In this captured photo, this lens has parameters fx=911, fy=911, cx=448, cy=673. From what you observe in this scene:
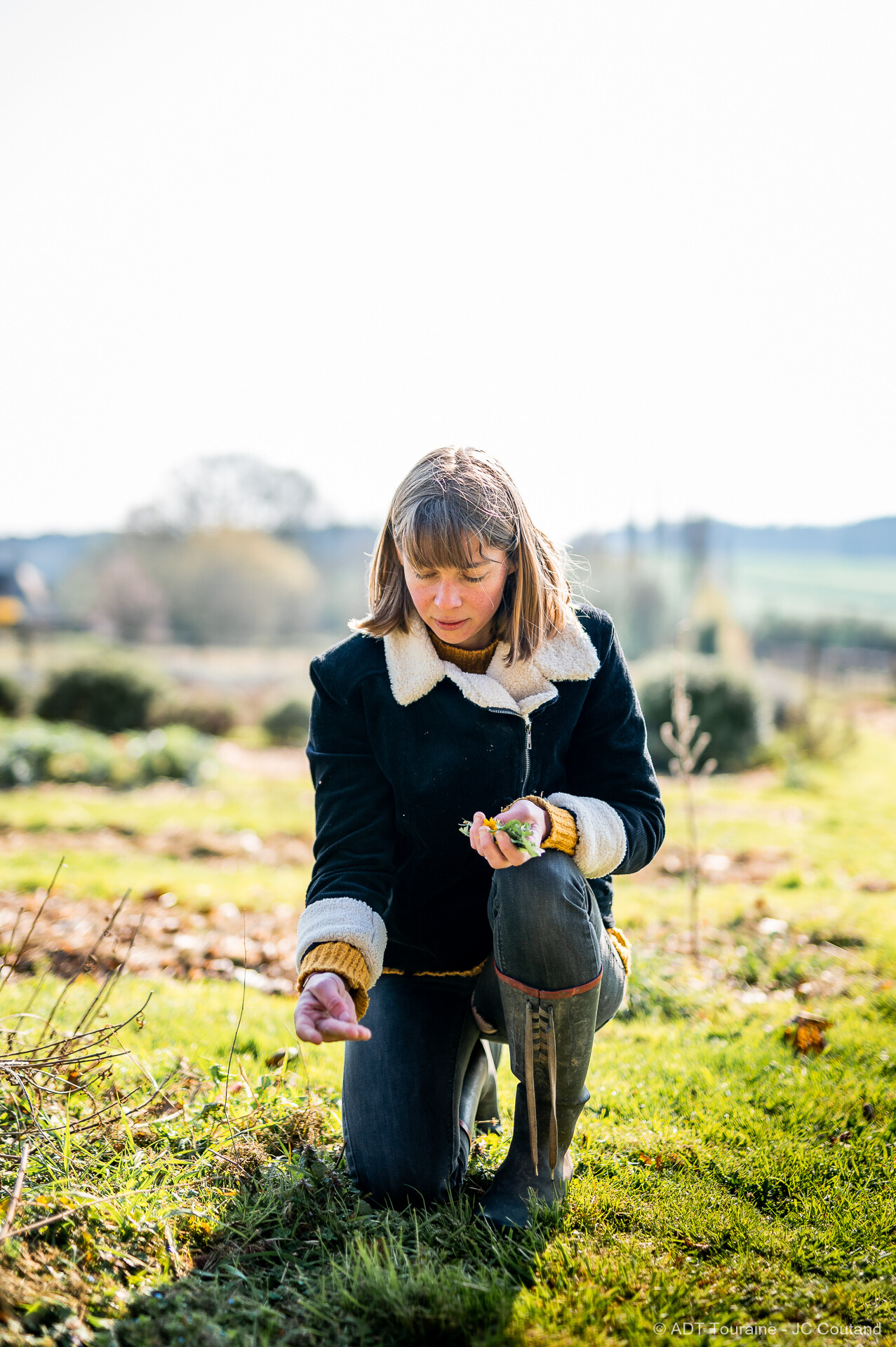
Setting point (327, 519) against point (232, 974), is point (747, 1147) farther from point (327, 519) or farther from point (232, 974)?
point (327, 519)

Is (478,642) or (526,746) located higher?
(478,642)

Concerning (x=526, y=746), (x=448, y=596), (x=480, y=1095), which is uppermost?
(x=448, y=596)

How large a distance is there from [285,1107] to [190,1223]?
0.44m

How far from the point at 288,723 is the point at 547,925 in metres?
11.0

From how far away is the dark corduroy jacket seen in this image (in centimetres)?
223

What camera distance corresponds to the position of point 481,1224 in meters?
1.95

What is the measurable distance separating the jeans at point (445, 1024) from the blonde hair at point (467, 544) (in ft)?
2.02

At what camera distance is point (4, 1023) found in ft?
9.05

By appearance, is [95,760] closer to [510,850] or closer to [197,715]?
[197,715]

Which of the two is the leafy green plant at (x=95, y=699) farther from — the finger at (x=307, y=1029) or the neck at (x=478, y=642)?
the finger at (x=307, y=1029)

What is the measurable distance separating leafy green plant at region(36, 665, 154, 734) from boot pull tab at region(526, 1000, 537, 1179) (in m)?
10.7

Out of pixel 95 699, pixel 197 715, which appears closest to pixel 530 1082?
pixel 95 699

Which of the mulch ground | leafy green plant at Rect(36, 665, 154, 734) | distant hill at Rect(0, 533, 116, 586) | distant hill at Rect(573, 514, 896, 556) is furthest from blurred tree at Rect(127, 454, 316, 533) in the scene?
the mulch ground

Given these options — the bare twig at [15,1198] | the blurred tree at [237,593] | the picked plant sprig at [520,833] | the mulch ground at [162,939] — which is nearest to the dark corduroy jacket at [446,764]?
Result: the picked plant sprig at [520,833]
